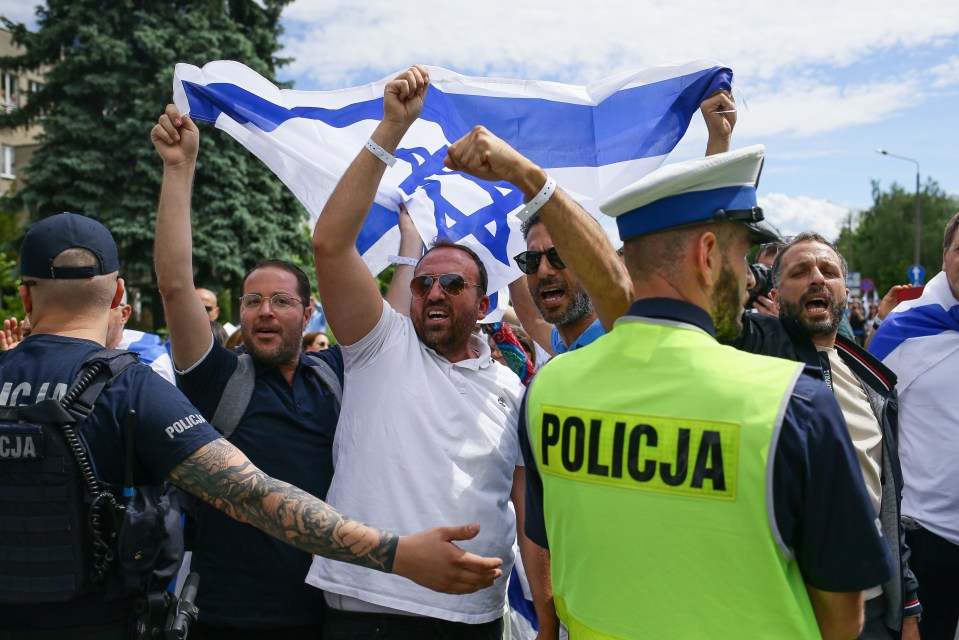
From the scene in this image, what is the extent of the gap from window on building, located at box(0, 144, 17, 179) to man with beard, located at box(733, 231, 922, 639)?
42462mm

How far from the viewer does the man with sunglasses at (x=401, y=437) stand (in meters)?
2.67

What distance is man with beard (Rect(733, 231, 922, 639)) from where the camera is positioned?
2.68 meters

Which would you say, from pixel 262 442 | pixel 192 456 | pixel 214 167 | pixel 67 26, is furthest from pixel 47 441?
pixel 67 26

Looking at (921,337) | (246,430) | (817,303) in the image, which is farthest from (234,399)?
(921,337)

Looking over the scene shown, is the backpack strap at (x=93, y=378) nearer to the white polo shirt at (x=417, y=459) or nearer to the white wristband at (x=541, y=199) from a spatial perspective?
the white polo shirt at (x=417, y=459)

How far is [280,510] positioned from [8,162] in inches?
1692

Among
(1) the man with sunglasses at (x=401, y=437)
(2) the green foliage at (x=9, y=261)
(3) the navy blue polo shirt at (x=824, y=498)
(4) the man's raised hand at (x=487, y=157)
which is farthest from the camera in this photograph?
(2) the green foliage at (x=9, y=261)

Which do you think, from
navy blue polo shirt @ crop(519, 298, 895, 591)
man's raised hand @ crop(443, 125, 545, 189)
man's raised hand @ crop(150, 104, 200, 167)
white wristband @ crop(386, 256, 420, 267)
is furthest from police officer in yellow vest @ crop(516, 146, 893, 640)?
man's raised hand @ crop(150, 104, 200, 167)

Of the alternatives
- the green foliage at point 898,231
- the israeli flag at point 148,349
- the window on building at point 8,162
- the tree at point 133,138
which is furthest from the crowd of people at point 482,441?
the green foliage at point 898,231

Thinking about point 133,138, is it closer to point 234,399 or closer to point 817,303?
point 234,399

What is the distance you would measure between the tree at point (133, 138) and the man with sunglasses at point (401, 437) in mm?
18868

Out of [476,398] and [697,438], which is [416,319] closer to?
[476,398]

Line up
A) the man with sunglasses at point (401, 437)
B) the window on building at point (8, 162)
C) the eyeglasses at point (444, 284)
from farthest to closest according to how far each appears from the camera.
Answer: the window on building at point (8, 162) → the eyeglasses at point (444, 284) → the man with sunglasses at point (401, 437)

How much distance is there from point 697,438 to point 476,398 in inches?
52.4
